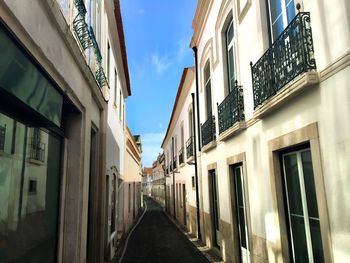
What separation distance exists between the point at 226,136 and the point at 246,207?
1.75 metres

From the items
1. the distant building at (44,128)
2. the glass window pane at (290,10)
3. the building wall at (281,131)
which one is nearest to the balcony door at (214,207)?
the building wall at (281,131)

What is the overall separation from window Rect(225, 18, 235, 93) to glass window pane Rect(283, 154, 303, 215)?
3.65 meters

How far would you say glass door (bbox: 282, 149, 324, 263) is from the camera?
4379 millimetres

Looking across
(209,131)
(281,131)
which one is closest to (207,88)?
(209,131)

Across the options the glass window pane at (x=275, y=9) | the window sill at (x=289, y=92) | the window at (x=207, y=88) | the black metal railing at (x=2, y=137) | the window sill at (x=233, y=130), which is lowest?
the black metal railing at (x=2, y=137)

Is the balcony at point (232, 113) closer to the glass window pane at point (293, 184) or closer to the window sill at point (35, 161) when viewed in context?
the glass window pane at point (293, 184)

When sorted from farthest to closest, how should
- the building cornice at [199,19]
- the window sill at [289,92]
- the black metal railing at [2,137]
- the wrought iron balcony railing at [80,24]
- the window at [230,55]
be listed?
the building cornice at [199,19] < the window at [230,55] < the wrought iron balcony railing at [80,24] < the window sill at [289,92] < the black metal railing at [2,137]

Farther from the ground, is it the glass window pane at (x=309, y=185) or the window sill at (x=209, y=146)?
the window sill at (x=209, y=146)

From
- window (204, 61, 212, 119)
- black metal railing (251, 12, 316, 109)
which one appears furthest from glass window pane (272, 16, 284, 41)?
window (204, 61, 212, 119)

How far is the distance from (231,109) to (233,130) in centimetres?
57

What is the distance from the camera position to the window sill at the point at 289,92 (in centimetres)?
395

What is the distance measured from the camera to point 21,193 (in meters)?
3.33

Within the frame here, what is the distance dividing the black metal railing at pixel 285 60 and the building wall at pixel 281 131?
0.38ft

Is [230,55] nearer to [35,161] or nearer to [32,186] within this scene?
[35,161]
